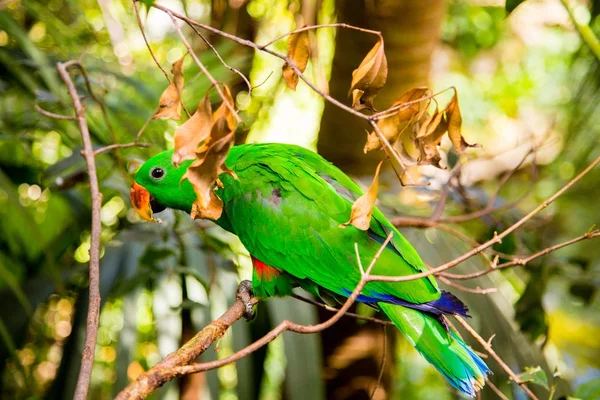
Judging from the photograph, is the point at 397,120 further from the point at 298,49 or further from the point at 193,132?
the point at 193,132

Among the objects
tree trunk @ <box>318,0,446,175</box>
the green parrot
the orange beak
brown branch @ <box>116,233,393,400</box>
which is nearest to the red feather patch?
the green parrot

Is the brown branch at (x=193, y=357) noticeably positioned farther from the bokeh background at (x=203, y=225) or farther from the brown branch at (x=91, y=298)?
the bokeh background at (x=203, y=225)

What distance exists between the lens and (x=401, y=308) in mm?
1255

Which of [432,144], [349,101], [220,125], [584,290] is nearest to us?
[220,125]

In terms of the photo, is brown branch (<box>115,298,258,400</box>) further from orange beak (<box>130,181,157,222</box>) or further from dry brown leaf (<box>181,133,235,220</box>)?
orange beak (<box>130,181,157,222</box>)

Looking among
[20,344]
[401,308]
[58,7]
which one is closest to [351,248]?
[401,308]

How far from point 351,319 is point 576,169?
2.90 feet

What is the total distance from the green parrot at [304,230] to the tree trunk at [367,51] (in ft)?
1.97

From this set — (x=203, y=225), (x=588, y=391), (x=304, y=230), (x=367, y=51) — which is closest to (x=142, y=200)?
(x=203, y=225)

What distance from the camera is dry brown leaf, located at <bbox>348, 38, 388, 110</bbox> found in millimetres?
926

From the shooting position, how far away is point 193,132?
78cm

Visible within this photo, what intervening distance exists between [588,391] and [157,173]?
1.03 metres

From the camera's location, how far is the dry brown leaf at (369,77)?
93cm

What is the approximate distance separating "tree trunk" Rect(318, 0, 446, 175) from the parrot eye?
2.60 feet
